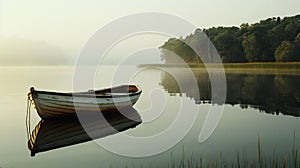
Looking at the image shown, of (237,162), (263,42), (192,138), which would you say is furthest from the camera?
(263,42)

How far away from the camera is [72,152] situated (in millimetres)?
10945

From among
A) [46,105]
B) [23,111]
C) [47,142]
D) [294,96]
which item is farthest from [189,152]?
[294,96]

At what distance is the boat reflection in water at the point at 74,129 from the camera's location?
12.3 m

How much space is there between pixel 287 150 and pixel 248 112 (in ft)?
25.7

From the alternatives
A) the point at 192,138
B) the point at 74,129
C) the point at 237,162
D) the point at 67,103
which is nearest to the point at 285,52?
the point at 192,138

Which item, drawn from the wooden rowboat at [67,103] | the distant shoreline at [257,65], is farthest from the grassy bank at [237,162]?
the distant shoreline at [257,65]

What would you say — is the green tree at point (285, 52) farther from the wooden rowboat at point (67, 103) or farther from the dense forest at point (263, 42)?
the wooden rowboat at point (67, 103)

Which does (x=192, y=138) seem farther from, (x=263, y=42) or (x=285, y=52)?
(x=263, y=42)

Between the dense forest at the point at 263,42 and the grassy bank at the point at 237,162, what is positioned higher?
the dense forest at the point at 263,42

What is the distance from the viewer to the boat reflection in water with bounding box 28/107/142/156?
12.3 metres

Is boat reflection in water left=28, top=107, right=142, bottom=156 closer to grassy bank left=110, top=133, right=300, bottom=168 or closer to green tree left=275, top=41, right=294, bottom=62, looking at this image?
grassy bank left=110, top=133, right=300, bottom=168

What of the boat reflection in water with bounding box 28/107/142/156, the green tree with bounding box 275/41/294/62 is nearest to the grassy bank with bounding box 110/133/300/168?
the boat reflection in water with bounding box 28/107/142/156

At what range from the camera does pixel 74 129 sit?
47.1ft

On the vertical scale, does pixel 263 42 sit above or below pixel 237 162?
above
